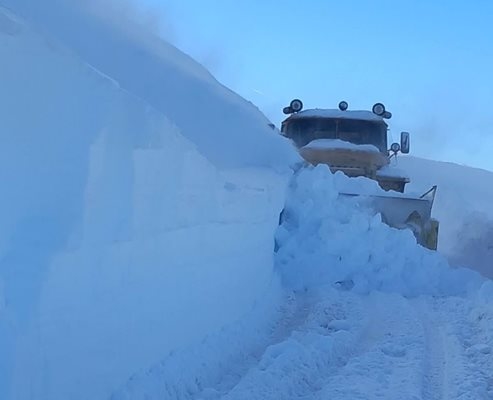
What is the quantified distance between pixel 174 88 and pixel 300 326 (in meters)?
2.86

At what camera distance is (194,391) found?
387cm

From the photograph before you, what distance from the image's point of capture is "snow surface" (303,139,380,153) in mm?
12047

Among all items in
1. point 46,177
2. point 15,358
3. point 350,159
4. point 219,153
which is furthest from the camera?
point 350,159

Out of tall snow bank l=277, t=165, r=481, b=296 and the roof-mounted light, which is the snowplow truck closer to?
the roof-mounted light

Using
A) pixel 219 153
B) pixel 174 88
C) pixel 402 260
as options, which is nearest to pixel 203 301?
pixel 219 153

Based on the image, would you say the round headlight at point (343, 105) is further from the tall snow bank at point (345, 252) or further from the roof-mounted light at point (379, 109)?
the tall snow bank at point (345, 252)

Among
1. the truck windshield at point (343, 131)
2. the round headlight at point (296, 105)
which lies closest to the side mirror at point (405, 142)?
the truck windshield at point (343, 131)

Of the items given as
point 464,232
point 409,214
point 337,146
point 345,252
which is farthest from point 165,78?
point 464,232

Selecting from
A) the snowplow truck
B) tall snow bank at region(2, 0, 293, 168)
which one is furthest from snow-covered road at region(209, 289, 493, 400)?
the snowplow truck

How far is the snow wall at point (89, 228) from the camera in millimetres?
2537

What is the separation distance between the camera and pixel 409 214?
33.0ft

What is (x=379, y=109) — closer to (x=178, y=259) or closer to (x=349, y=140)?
(x=349, y=140)

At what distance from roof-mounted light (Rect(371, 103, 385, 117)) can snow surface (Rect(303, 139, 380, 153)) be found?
78 cm

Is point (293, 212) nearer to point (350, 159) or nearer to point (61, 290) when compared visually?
point (350, 159)
